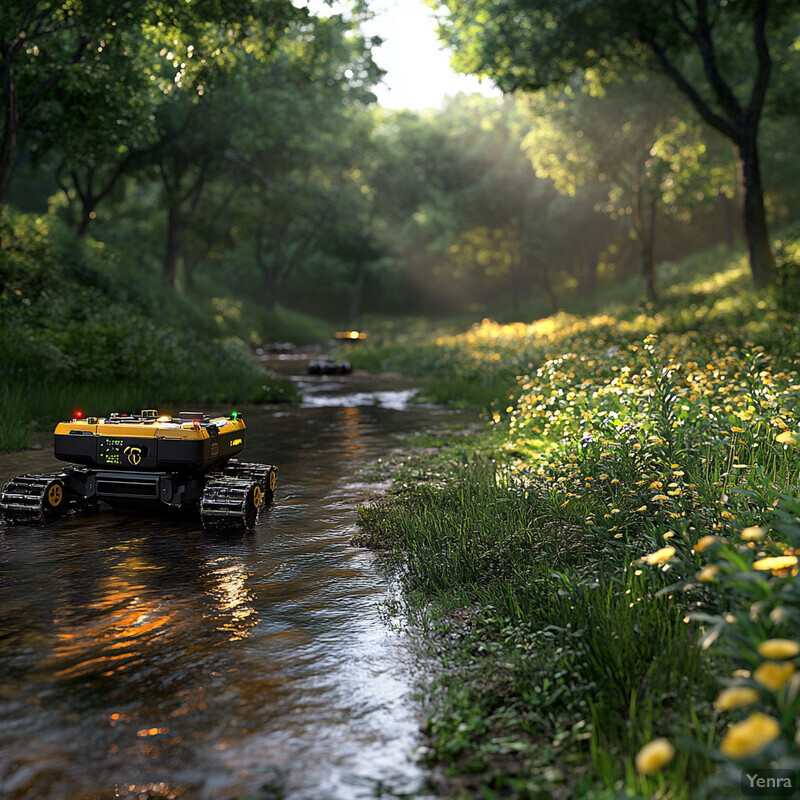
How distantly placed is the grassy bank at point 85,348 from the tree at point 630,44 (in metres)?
10.2

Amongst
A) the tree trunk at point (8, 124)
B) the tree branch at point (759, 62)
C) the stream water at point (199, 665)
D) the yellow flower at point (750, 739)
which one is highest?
the tree branch at point (759, 62)

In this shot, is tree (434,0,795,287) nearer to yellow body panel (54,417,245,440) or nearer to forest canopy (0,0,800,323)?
forest canopy (0,0,800,323)

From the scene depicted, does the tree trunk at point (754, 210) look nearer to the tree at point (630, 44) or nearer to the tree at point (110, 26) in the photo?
the tree at point (630, 44)

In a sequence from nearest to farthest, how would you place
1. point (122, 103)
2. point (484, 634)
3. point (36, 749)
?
1. point (36, 749)
2. point (484, 634)
3. point (122, 103)

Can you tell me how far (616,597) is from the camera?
15.6 ft

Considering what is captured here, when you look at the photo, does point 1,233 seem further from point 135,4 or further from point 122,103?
point 135,4

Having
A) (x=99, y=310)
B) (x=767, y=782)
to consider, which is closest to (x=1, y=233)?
(x=99, y=310)

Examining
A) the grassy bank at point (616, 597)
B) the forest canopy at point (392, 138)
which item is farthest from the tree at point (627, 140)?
the grassy bank at point (616, 597)

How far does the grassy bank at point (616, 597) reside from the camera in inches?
118

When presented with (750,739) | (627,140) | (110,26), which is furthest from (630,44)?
(750,739)

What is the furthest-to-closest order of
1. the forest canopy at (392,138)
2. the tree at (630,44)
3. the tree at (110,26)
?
the tree at (630,44), the forest canopy at (392,138), the tree at (110,26)

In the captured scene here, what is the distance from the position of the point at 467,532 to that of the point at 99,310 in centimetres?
1715

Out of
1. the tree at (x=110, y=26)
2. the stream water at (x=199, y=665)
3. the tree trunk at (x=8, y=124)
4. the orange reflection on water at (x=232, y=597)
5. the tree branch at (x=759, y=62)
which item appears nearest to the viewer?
the stream water at (x=199, y=665)

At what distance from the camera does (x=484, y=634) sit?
4.85m
